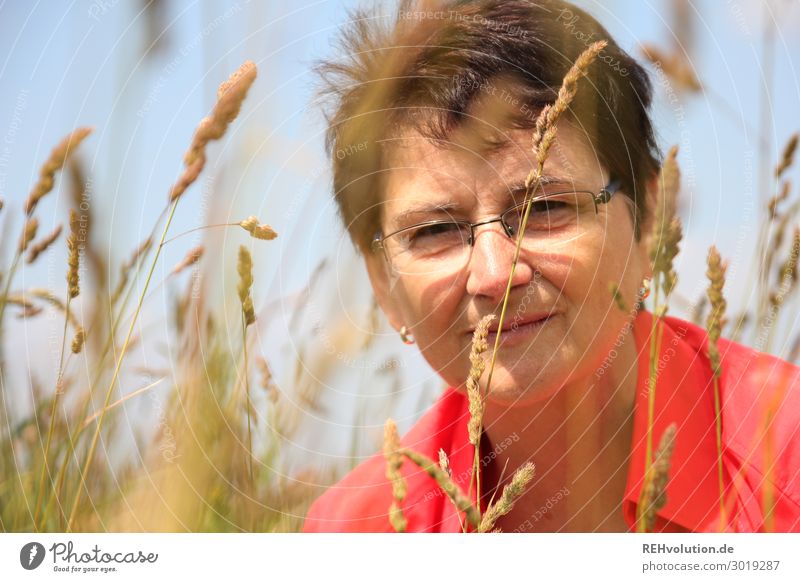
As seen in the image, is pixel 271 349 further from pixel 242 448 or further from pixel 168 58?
pixel 168 58

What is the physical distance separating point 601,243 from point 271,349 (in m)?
0.47

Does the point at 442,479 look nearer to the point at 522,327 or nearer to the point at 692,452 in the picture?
the point at 522,327

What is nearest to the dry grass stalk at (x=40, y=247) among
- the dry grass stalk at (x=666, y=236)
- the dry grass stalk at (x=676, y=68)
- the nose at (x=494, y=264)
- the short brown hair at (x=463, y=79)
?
the short brown hair at (x=463, y=79)

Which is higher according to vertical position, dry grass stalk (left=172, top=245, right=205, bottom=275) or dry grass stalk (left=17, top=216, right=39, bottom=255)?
dry grass stalk (left=17, top=216, right=39, bottom=255)

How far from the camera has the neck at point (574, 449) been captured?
3.95 feet

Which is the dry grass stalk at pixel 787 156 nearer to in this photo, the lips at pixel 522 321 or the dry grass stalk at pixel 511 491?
the lips at pixel 522 321

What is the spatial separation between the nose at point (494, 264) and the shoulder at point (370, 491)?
1.10 feet

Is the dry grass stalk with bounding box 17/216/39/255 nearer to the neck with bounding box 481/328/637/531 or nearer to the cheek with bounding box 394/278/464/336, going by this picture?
the cheek with bounding box 394/278/464/336

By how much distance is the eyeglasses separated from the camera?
41.4 inches

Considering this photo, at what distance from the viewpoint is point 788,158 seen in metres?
0.95

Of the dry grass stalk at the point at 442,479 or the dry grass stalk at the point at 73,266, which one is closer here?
the dry grass stalk at the point at 442,479

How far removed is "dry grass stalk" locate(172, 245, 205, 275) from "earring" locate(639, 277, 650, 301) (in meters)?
0.61

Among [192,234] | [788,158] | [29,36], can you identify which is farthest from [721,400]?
[29,36]
